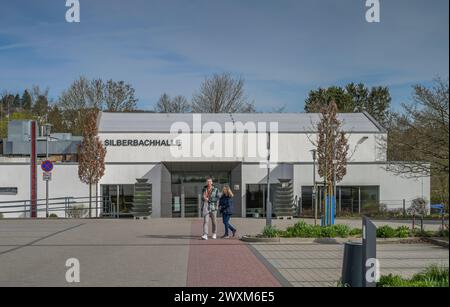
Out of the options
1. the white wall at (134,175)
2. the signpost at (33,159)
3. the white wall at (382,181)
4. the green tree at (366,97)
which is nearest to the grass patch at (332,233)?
the signpost at (33,159)

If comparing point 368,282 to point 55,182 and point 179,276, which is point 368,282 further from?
point 55,182

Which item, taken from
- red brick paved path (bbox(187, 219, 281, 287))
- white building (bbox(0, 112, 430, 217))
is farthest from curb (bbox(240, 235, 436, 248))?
white building (bbox(0, 112, 430, 217))

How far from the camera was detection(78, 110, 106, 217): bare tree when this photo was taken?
1347 inches

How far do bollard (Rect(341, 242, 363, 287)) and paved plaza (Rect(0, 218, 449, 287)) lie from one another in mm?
490

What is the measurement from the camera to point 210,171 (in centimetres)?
3781

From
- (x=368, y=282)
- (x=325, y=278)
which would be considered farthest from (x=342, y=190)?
(x=368, y=282)

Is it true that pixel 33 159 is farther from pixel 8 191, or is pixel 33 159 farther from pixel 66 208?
pixel 8 191

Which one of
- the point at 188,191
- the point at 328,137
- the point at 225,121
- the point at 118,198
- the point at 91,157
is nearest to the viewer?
the point at 328,137

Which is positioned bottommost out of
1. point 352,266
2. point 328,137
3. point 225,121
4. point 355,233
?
point 355,233

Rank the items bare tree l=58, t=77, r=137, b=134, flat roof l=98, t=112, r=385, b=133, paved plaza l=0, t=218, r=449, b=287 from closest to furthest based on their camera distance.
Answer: paved plaza l=0, t=218, r=449, b=287
flat roof l=98, t=112, r=385, b=133
bare tree l=58, t=77, r=137, b=134

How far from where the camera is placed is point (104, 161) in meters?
35.7

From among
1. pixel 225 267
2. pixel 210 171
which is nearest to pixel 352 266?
pixel 225 267

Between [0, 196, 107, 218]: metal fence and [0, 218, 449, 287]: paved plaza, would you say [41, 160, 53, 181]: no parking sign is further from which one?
[0, 218, 449, 287]: paved plaza

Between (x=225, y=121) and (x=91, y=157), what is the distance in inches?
394
